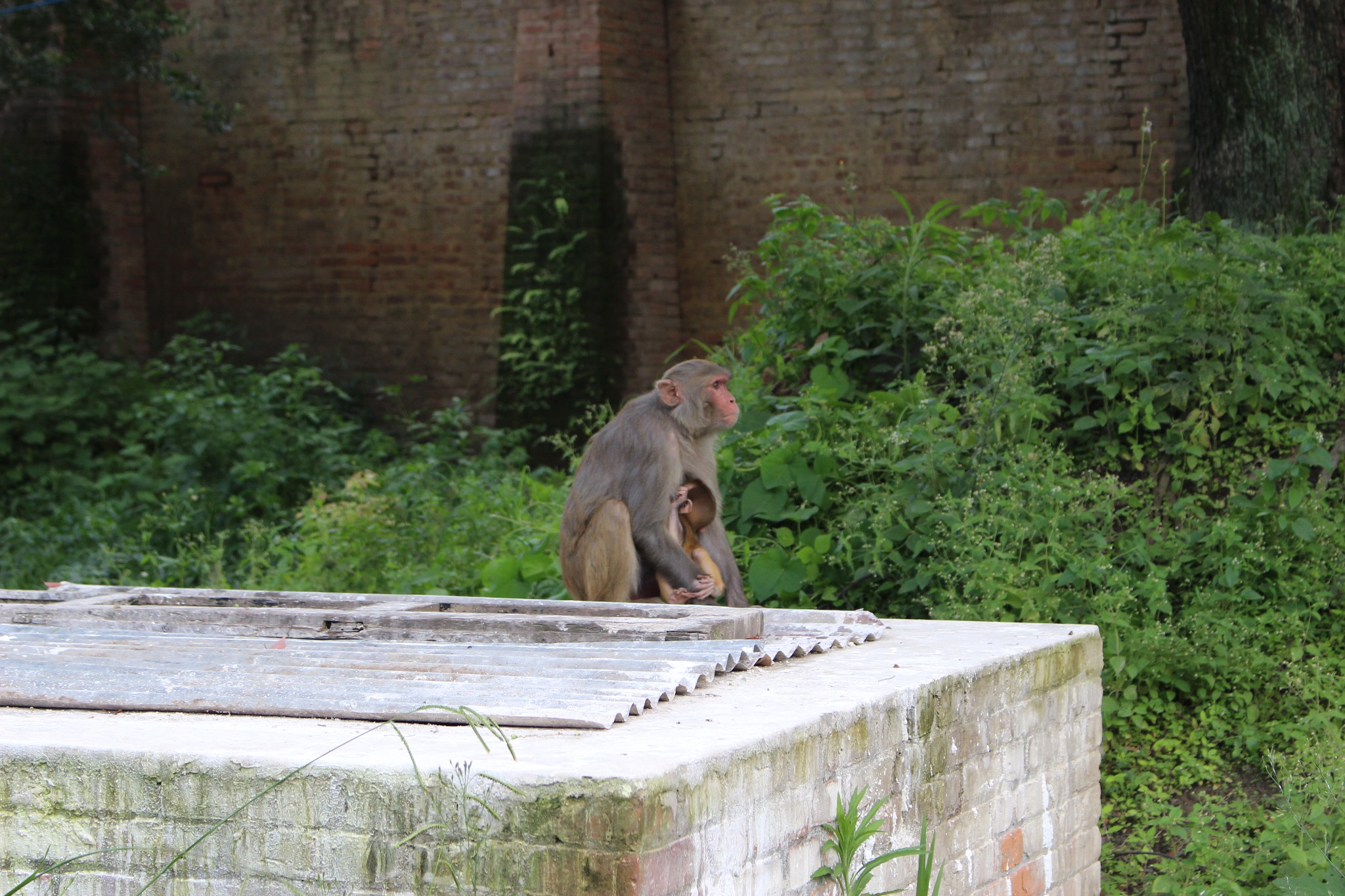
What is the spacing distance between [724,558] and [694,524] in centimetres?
19

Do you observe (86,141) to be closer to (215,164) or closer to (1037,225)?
(215,164)

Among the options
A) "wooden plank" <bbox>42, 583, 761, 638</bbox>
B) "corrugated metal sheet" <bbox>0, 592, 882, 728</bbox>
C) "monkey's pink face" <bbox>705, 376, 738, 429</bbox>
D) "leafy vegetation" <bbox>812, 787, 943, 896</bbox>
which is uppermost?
"monkey's pink face" <bbox>705, 376, 738, 429</bbox>

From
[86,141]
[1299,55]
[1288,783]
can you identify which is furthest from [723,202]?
[1288,783]

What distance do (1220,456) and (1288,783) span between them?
5.02ft

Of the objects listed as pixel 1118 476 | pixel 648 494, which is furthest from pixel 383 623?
pixel 1118 476

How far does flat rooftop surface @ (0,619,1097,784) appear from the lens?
2.46 meters

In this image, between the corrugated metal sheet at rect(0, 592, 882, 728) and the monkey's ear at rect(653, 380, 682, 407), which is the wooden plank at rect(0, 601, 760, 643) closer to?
the corrugated metal sheet at rect(0, 592, 882, 728)

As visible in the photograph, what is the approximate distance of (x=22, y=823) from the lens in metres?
2.67

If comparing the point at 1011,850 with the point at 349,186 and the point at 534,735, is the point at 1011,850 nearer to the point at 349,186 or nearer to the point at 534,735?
the point at 534,735

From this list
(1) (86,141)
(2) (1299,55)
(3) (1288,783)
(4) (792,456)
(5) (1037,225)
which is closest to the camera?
(3) (1288,783)

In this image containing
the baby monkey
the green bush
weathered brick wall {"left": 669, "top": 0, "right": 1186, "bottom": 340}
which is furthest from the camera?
weathered brick wall {"left": 669, "top": 0, "right": 1186, "bottom": 340}

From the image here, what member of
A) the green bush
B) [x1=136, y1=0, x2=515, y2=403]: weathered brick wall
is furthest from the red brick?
[x1=136, y1=0, x2=515, y2=403]: weathered brick wall

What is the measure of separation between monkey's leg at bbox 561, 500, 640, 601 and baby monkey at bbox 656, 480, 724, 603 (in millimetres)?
135

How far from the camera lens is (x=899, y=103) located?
10.0 meters
